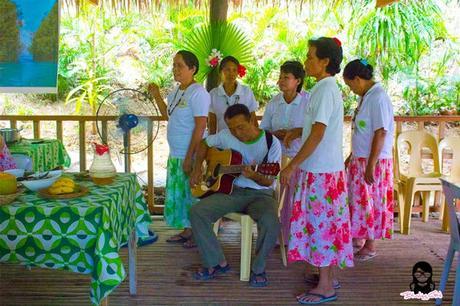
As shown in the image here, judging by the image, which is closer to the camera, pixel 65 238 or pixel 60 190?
pixel 65 238

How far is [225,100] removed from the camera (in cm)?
360

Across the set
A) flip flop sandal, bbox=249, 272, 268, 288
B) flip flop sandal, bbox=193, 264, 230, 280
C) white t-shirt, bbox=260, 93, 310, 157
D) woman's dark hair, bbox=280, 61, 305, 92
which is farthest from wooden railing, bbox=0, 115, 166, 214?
flip flop sandal, bbox=249, 272, 268, 288

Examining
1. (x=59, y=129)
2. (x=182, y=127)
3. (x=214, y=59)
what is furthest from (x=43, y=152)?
(x=214, y=59)

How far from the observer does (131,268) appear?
268cm

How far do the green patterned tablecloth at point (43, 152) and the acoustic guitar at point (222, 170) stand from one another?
4.00 ft

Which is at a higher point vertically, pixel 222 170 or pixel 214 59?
pixel 214 59

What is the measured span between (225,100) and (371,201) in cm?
123

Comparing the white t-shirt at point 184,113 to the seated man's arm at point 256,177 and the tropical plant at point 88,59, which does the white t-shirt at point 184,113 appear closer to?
the seated man's arm at point 256,177

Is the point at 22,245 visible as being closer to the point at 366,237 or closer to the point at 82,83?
the point at 366,237

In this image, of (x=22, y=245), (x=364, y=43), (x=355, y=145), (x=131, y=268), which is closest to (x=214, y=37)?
(x=355, y=145)

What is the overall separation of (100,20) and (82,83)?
1.43 meters

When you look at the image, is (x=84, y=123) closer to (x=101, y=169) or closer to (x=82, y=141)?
(x=82, y=141)

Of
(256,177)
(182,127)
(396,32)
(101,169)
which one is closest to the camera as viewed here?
(101,169)

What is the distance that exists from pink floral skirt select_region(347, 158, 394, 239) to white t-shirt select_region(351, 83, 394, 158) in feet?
0.24
